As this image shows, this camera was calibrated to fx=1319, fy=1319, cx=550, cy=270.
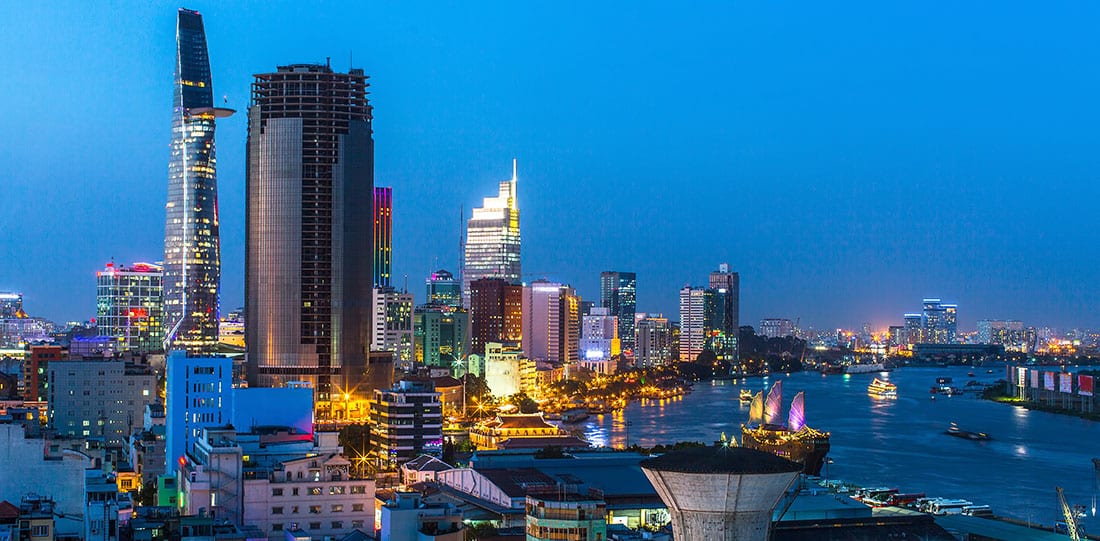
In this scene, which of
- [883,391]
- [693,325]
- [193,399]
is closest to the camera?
[193,399]

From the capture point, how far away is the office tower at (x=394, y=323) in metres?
39.5

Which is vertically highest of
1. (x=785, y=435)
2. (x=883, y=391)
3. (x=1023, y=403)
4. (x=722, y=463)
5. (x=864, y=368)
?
(x=722, y=463)

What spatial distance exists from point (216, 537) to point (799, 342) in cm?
7578

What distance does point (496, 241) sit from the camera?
185 ft

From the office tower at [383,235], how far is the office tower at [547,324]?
21.8ft

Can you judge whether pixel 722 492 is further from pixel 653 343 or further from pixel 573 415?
pixel 653 343

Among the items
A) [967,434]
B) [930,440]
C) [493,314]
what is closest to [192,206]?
[493,314]

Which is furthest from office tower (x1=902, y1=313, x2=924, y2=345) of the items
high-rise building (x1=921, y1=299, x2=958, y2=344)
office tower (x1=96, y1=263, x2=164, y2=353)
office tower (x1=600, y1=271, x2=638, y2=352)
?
office tower (x1=96, y1=263, x2=164, y2=353)

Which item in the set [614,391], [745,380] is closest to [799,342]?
[745,380]

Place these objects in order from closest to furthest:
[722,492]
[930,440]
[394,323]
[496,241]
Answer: [722,492]
[930,440]
[394,323]
[496,241]

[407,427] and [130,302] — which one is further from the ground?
[130,302]

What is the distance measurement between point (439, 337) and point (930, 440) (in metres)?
19.5

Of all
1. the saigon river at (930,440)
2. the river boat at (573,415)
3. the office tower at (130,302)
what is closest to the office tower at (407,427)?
the saigon river at (930,440)

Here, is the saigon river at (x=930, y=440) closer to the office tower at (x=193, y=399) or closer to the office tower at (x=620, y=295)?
the office tower at (x=193, y=399)
